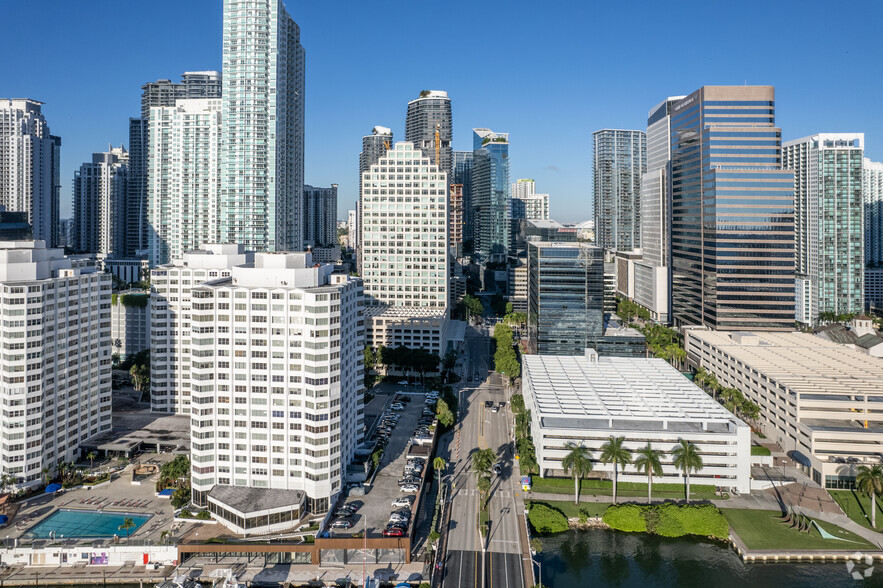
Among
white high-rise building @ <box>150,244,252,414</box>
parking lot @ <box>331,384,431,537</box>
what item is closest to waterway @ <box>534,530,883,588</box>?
parking lot @ <box>331,384,431,537</box>

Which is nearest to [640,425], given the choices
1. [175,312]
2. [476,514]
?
[476,514]

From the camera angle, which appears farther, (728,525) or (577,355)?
(577,355)

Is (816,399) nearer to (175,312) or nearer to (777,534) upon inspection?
(777,534)

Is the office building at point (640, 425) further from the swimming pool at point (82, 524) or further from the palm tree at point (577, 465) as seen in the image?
the swimming pool at point (82, 524)

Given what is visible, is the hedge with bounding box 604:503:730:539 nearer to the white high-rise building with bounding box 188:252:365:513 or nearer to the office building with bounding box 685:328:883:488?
the office building with bounding box 685:328:883:488

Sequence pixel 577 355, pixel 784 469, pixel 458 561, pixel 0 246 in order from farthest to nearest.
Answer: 1. pixel 577 355
2. pixel 784 469
3. pixel 0 246
4. pixel 458 561

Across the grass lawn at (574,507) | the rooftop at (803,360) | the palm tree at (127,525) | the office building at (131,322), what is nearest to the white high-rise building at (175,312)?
the palm tree at (127,525)

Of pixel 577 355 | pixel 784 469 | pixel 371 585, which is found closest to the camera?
Answer: pixel 371 585

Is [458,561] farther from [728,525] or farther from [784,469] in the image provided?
[784,469]

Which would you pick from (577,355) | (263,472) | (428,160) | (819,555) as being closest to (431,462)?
(263,472)
